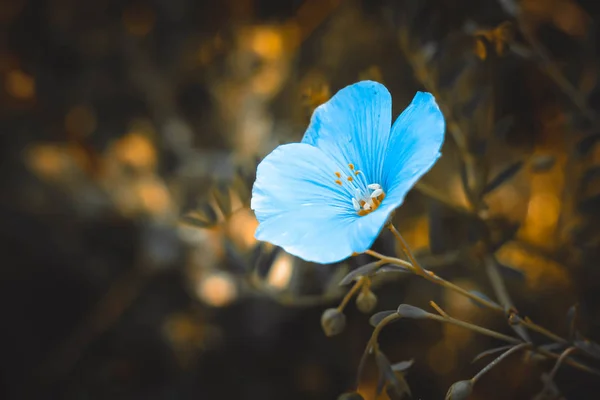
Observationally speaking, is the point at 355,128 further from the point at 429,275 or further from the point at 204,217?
the point at 204,217

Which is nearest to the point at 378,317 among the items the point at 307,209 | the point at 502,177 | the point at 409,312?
the point at 409,312

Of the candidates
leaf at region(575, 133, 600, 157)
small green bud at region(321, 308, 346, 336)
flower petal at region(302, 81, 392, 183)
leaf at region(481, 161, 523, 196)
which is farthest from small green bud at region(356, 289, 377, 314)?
leaf at region(575, 133, 600, 157)

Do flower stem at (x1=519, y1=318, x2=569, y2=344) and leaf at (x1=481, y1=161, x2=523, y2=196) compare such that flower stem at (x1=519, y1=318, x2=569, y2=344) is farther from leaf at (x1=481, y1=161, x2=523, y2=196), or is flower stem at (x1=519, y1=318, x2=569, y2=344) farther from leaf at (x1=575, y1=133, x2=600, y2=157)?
leaf at (x1=575, y1=133, x2=600, y2=157)

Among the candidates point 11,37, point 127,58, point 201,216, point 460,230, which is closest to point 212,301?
point 201,216

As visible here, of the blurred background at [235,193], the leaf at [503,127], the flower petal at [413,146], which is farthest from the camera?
the blurred background at [235,193]

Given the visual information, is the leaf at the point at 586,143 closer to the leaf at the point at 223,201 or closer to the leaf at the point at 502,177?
the leaf at the point at 502,177

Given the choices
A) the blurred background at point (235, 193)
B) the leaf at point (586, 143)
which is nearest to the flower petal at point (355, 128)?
the blurred background at point (235, 193)

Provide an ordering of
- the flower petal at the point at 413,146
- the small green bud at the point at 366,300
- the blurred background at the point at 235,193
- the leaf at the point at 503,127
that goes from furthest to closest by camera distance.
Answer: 1. the blurred background at the point at 235,193
2. the leaf at the point at 503,127
3. the small green bud at the point at 366,300
4. the flower petal at the point at 413,146
